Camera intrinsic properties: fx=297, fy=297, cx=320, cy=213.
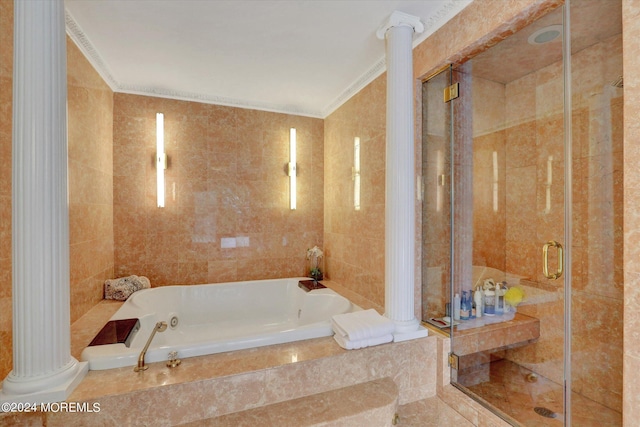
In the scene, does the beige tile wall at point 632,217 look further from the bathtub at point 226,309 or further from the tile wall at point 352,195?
the tile wall at point 352,195

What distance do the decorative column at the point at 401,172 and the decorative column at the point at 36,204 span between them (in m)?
1.72

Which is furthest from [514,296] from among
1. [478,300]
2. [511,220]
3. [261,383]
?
[261,383]

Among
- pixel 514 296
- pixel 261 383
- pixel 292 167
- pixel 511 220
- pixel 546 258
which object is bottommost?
pixel 261 383

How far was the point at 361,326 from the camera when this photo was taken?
177 centimetres

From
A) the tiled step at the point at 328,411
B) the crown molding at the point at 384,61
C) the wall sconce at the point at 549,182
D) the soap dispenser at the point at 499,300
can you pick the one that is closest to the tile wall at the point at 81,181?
the tiled step at the point at 328,411

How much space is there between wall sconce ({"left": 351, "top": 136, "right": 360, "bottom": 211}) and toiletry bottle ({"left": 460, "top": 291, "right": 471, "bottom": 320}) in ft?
3.78

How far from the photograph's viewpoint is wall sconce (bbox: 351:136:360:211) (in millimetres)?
2826

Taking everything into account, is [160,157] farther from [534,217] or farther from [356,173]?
[534,217]

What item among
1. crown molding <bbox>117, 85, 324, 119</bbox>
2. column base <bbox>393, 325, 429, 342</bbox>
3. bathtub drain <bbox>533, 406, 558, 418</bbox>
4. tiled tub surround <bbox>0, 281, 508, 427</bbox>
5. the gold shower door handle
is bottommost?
bathtub drain <bbox>533, 406, 558, 418</bbox>

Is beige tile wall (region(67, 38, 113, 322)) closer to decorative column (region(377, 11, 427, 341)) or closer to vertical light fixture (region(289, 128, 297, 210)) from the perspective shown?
vertical light fixture (region(289, 128, 297, 210))

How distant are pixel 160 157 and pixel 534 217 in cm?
324

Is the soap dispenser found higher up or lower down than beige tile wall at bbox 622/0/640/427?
lower down

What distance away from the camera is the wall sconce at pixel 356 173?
111 inches

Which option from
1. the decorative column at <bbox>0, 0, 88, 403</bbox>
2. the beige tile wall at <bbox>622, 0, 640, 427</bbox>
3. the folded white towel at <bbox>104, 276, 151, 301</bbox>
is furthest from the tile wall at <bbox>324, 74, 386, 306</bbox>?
the decorative column at <bbox>0, 0, 88, 403</bbox>
